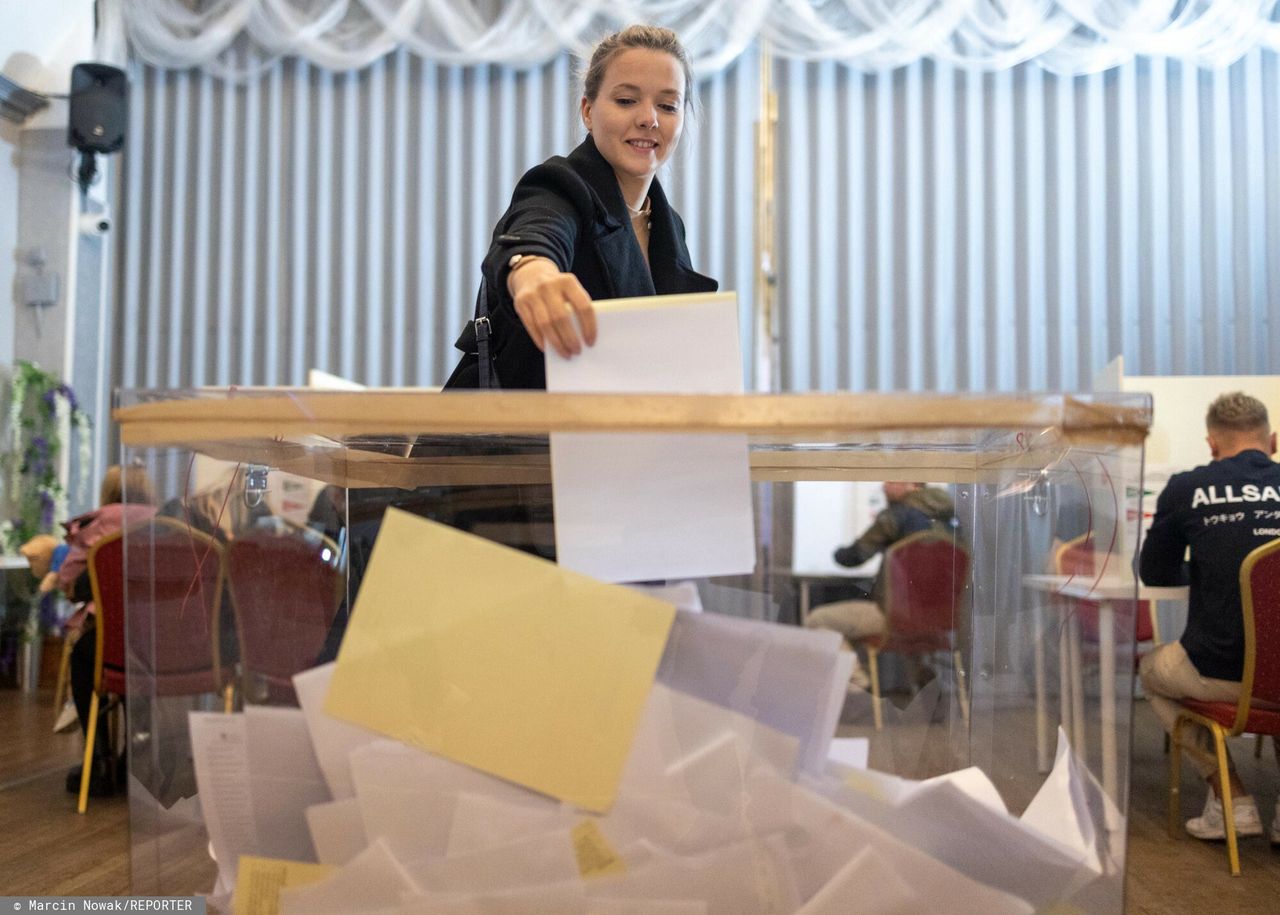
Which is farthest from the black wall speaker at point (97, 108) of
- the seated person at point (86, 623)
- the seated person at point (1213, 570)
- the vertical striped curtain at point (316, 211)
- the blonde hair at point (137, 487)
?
the blonde hair at point (137, 487)

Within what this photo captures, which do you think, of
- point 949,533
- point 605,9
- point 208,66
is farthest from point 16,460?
point 949,533

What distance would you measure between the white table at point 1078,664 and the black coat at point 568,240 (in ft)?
1.42

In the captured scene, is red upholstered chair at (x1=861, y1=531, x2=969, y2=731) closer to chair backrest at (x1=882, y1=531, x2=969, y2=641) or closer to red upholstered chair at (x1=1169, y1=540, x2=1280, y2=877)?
chair backrest at (x1=882, y1=531, x2=969, y2=641)

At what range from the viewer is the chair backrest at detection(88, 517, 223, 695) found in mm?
606

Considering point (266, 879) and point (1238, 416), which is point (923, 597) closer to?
point (266, 879)

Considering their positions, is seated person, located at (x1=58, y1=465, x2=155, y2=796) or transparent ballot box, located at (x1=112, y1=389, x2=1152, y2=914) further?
seated person, located at (x1=58, y1=465, x2=155, y2=796)

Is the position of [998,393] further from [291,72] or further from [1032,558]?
[291,72]

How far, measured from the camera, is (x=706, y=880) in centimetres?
55

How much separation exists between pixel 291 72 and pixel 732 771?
5.73 m

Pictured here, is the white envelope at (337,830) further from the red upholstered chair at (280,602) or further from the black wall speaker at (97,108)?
the black wall speaker at (97,108)

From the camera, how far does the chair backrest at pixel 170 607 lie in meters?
0.61

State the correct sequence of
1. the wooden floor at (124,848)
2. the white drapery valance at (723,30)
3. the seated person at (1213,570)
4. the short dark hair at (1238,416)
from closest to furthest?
the wooden floor at (124,848) → the seated person at (1213,570) → the short dark hair at (1238,416) → the white drapery valance at (723,30)

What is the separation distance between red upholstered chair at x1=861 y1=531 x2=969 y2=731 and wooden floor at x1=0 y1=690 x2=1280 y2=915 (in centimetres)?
100

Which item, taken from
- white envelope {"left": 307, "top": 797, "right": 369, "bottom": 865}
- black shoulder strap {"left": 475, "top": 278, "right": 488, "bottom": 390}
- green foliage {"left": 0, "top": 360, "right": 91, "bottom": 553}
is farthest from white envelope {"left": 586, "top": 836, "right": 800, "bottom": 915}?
green foliage {"left": 0, "top": 360, "right": 91, "bottom": 553}
